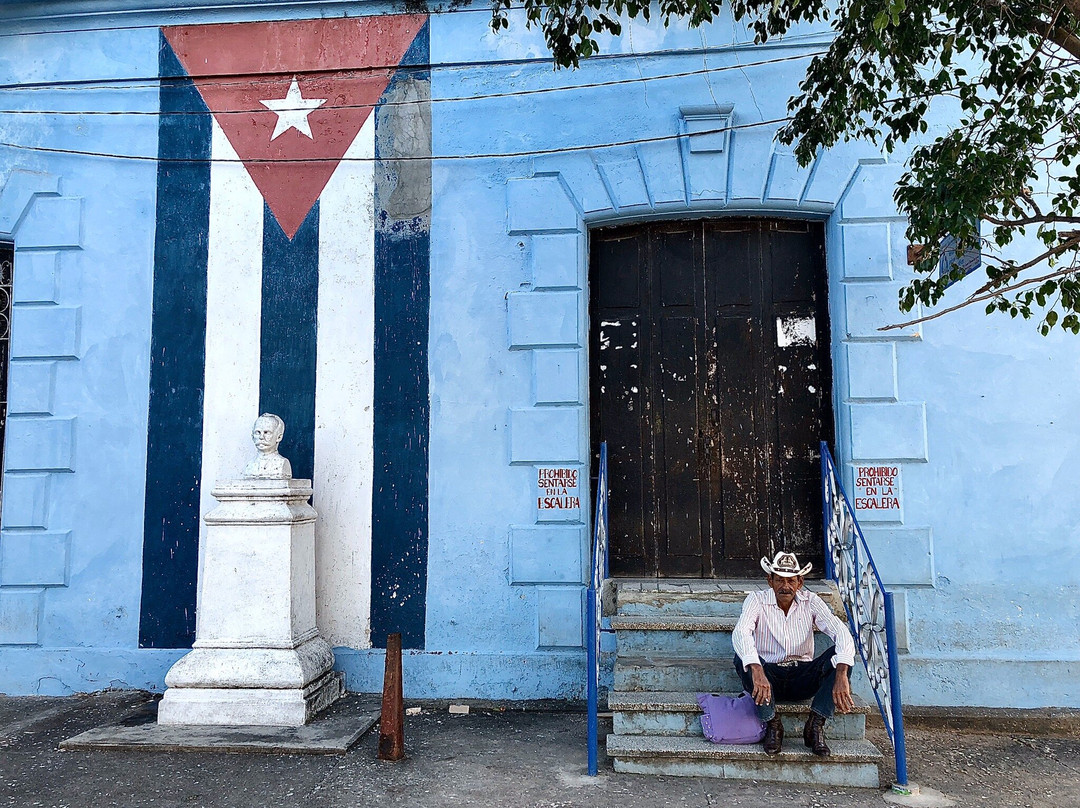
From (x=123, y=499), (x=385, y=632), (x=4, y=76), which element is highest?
(x=4, y=76)

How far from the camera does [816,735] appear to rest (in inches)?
167

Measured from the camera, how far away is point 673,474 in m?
5.96

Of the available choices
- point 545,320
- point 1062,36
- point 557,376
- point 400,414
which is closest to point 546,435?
point 557,376

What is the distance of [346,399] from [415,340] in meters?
0.66

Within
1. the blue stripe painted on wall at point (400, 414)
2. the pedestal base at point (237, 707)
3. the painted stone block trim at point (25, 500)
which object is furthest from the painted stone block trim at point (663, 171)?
the painted stone block trim at point (25, 500)

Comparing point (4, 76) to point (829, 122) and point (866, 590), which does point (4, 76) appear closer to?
point (829, 122)

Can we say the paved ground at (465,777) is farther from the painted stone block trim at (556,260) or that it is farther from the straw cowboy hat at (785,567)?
the painted stone block trim at (556,260)

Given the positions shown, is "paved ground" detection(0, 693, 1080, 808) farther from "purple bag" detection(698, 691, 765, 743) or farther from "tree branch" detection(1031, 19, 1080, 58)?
"tree branch" detection(1031, 19, 1080, 58)

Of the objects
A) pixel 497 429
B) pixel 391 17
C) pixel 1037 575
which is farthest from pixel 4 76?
pixel 1037 575

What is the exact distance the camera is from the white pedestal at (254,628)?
503cm

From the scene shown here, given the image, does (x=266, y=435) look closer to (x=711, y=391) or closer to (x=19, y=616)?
(x=19, y=616)

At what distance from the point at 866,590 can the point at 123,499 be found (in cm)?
507

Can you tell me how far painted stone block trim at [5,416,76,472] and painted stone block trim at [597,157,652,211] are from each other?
427cm

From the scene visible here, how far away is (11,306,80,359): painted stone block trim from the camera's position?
6113 mm
